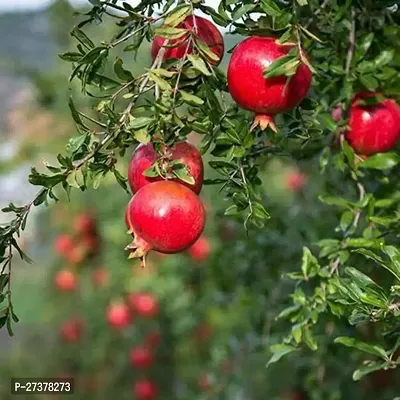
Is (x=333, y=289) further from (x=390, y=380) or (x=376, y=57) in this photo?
(x=390, y=380)

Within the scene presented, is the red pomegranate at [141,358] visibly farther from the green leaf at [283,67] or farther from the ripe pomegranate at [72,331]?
the green leaf at [283,67]

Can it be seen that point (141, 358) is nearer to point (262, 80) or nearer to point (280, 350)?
point (280, 350)

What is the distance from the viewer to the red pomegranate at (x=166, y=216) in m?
0.54

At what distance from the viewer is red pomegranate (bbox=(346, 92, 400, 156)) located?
71 cm

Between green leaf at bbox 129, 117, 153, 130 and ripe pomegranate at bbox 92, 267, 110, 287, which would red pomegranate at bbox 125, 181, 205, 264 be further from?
ripe pomegranate at bbox 92, 267, 110, 287

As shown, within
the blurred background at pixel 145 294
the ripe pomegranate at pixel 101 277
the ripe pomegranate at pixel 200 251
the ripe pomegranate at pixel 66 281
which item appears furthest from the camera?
the ripe pomegranate at pixel 66 281

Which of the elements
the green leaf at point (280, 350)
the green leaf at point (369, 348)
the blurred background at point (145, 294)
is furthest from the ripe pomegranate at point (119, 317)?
the green leaf at point (369, 348)

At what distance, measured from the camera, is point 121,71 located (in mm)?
568

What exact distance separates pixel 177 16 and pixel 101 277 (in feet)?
6.23

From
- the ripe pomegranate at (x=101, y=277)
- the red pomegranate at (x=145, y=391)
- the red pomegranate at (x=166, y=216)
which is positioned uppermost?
the red pomegranate at (x=166, y=216)

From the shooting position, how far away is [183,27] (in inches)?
22.7

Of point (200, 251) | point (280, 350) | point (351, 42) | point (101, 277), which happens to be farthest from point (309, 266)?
point (101, 277)

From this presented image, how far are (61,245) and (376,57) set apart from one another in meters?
1.84

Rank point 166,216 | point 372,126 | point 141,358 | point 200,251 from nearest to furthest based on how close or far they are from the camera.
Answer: point 166,216 < point 372,126 < point 200,251 < point 141,358
